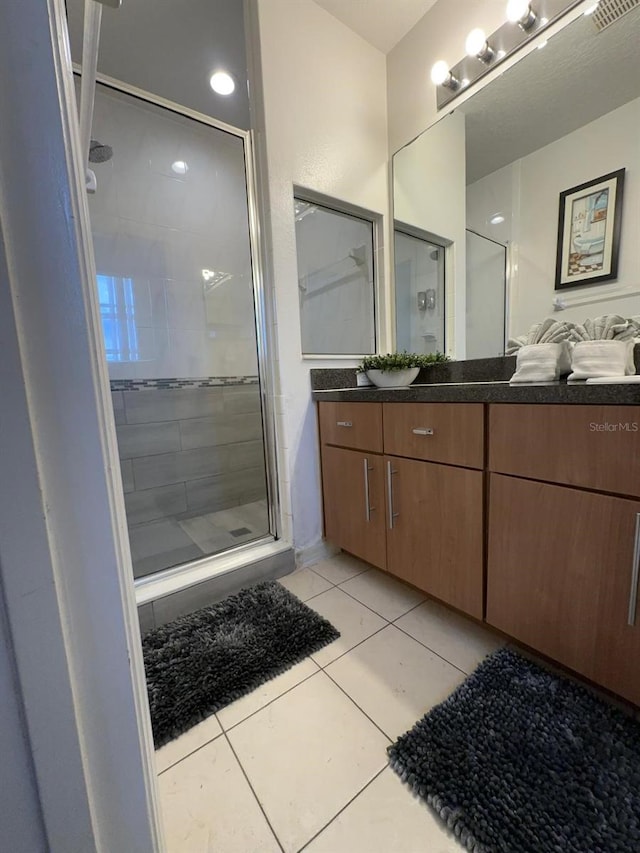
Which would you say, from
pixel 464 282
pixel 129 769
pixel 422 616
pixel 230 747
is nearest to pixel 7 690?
pixel 129 769

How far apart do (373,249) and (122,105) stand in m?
1.35

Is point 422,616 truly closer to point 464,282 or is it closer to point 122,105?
point 464,282

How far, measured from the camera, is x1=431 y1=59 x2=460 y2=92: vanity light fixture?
4.71ft

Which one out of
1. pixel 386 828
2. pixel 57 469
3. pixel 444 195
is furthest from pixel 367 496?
pixel 444 195

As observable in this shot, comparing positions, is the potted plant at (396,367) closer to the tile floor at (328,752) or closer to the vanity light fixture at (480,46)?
the tile floor at (328,752)

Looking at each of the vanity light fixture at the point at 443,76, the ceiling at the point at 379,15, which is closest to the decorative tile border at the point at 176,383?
the vanity light fixture at the point at 443,76

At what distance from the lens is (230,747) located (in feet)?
2.72

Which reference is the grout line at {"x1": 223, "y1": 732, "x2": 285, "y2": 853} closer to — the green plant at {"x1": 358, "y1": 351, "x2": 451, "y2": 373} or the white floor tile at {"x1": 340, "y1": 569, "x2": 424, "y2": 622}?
the white floor tile at {"x1": 340, "y1": 569, "x2": 424, "y2": 622}

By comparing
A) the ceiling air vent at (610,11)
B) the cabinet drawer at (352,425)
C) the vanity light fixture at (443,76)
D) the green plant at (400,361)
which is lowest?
the cabinet drawer at (352,425)

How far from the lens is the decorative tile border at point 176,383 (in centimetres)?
182

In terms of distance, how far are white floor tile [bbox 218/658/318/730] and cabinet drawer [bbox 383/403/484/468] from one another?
747mm

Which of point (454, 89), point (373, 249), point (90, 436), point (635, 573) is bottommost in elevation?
point (635, 573)

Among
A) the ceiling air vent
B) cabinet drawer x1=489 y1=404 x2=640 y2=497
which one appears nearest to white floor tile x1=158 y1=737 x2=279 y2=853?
cabinet drawer x1=489 y1=404 x2=640 y2=497

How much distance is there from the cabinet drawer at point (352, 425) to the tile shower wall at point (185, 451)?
1.19 feet
